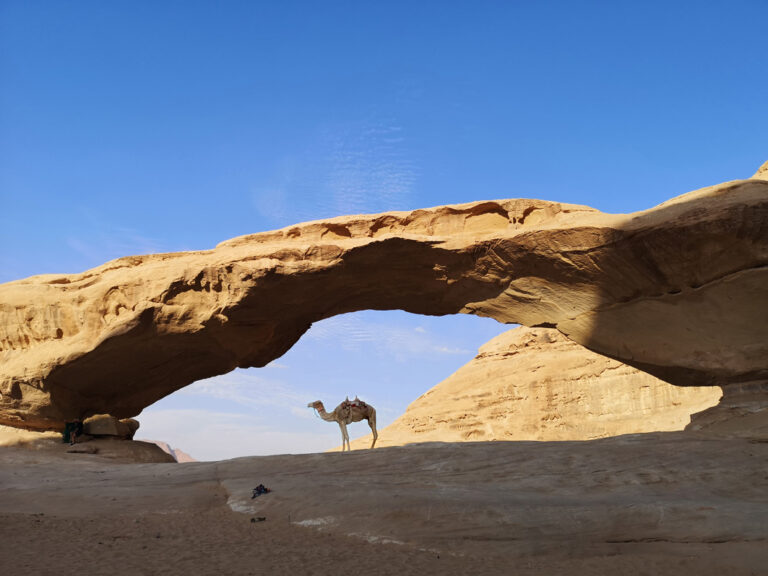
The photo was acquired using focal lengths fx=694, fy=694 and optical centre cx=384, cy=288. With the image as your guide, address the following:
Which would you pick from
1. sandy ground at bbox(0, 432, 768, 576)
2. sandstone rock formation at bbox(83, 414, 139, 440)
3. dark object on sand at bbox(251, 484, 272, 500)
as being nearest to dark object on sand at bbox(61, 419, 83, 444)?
sandstone rock formation at bbox(83, 414, 139, 440)

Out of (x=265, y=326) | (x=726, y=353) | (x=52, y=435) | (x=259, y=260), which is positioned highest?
(x=259, y=260)

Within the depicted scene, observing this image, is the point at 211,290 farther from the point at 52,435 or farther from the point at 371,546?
the point at 371,546

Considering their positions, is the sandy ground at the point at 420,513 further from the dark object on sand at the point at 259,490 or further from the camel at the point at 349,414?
the camel at the point at 349,414

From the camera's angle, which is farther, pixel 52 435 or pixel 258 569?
pixel 52 435

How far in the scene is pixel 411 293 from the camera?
47.6 ft

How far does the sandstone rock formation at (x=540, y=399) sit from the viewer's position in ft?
78.6

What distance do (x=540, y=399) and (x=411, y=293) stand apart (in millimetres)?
14659

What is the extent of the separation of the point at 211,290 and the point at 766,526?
10.5 metres

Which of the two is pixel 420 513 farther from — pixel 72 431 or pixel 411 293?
pixel 72 431

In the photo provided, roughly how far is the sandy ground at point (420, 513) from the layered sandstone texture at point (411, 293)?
9.32ft

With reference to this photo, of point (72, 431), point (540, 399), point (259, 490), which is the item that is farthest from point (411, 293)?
point (540, 399)

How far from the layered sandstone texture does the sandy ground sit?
112 inches

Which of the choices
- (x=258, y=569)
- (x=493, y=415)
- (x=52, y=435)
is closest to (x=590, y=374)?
(x=493, y=415)

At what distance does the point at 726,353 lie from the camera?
1166 centimetres
